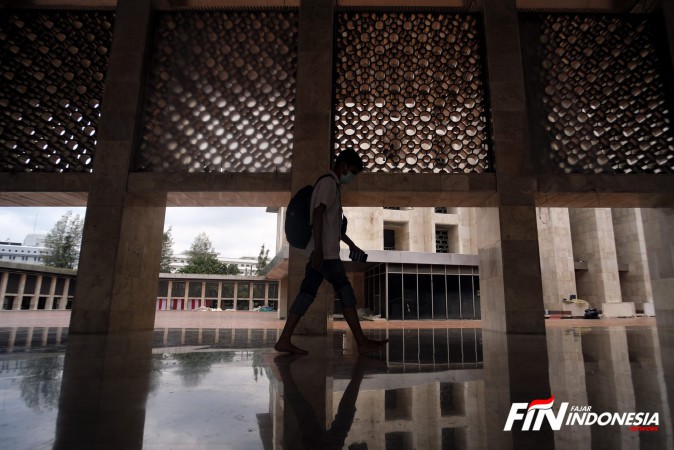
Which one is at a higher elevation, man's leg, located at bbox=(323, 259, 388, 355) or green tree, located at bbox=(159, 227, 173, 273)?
green tree, located at bbox=(159, 227, 173, 273)

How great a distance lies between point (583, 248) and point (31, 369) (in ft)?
106

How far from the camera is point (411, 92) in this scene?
26.3ft

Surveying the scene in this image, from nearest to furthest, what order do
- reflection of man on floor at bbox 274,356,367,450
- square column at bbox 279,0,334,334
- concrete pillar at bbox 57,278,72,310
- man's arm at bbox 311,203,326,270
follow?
1. reflection of man on floor at bbox 274,356,367,450
2. man's arm at bbox 311,203,326,270
3. square column at bbox 279,0,334,334
4. concrete pillar at bbox 57,278,72,310

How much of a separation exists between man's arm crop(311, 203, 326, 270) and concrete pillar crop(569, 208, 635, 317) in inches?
1151

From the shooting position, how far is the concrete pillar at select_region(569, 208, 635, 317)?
2655 centimetres

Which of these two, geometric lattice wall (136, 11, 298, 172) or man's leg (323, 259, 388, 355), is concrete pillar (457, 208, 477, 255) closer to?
geometric lattice wall (136, 11, 298, 172)

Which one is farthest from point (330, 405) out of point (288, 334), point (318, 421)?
point (288, 334)

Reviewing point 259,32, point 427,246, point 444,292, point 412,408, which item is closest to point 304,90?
point 259,32

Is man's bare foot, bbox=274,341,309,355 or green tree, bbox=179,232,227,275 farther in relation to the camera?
green tree, bbox=179,232,227,275

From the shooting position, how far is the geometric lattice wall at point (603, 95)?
24.8 ft

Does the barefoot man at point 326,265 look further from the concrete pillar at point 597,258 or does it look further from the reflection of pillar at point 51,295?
the reflection of pillar at point 51,295

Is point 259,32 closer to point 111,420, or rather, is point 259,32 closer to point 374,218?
point 111,420

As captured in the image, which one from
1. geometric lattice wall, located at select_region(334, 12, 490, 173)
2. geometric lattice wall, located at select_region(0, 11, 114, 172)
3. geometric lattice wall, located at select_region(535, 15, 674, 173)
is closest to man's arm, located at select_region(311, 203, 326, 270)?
geometric lattice wall, located at select_region(334, 12, 490, 173)
